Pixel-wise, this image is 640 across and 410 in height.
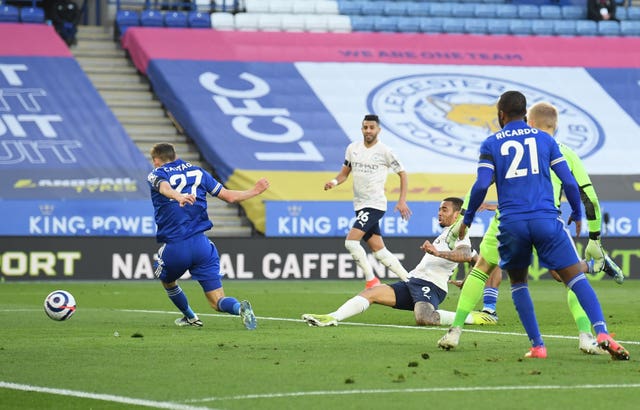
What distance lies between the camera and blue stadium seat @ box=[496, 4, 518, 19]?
34.4m

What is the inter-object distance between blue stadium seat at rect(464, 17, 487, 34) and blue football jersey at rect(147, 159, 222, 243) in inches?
855

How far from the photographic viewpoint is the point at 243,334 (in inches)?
472

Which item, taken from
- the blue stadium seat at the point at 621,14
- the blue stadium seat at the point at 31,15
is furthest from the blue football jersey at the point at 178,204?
the blue stadium seat at the point at 621,14

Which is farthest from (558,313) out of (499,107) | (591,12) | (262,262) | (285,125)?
(591,12)

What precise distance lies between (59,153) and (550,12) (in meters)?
13.9

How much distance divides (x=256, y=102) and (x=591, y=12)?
10171mm

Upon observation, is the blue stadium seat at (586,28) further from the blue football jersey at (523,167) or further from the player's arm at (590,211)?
the blue football jersey at (523,167)

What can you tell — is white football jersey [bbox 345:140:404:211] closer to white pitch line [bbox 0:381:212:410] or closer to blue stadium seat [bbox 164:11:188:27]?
white pitch line [bbox 0:381:212:410]

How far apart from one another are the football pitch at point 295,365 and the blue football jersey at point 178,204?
920mm

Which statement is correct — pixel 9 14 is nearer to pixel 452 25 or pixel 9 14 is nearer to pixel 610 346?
pixel 452 25

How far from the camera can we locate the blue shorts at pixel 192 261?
1266cm

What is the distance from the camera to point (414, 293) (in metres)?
13.0

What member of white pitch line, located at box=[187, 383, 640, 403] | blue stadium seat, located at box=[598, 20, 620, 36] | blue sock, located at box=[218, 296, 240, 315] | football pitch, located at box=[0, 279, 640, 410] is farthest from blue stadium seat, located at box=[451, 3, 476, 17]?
white pitch line, located at box=[187, 383, 640, 403]


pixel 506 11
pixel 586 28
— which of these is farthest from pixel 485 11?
pixel 586 28
